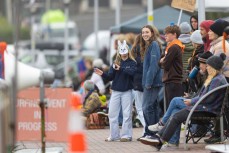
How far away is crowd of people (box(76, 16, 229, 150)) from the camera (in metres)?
14.3

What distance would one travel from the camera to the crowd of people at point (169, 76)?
14.3 m

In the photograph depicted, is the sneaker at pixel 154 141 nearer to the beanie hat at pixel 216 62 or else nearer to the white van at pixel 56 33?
the beanie hat at pixel 216 62

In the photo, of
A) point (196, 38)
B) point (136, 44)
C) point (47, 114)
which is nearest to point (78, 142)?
point (47, 114)

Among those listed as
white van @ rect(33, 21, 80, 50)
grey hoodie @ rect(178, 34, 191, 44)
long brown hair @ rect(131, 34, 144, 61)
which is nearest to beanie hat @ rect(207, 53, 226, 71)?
long brown hair @ rect(131, 34, 144, 61)

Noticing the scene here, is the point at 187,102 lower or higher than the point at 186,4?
lower

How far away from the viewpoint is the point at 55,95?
12.1 metres

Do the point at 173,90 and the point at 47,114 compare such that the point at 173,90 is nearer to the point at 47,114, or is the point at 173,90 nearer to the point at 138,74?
the point at 138,74

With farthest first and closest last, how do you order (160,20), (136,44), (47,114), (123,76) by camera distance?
(160,20)
(136,44)
(123,76)
(47,114)

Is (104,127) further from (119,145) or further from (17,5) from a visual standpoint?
(17,5)

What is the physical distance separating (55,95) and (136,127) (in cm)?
825

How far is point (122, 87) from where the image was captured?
16766 mm

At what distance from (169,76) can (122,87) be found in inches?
55.7

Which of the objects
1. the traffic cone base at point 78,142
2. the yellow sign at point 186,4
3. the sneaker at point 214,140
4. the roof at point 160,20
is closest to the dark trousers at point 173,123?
the sneaker at point 214,140

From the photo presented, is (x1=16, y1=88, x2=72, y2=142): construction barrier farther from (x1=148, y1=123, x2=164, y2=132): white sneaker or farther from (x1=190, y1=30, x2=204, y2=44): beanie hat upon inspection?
(x1=190, y1=30, x2=204, y2=44): beanie hat
